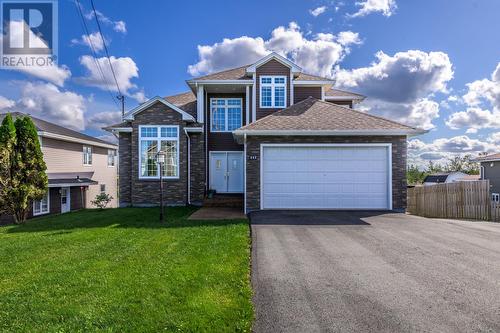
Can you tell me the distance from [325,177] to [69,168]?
16897 millimetres

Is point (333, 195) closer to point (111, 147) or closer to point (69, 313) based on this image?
point (69, 313)

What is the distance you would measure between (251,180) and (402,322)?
7770 millimetres

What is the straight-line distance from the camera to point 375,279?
4.39 m

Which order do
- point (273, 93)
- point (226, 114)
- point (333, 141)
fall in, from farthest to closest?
point (226, 114) < point (273, 93) < point (333, 141)

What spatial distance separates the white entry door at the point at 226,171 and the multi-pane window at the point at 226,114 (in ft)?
4.68

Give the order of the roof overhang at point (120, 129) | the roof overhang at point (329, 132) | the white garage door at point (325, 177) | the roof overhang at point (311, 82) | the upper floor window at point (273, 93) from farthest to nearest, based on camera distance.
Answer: the roof overhang at point (311, 82) → the upper floor window at point (273, 93) → the roof overhang at point (120, 129) → the white garage door at point (325, 177) → the roof overhang at point (329, 132)

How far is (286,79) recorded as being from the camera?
14461mm

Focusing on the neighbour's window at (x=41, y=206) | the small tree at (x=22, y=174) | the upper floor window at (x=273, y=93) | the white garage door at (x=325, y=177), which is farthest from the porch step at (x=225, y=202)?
the neighbour's window at (x=41, y=206)

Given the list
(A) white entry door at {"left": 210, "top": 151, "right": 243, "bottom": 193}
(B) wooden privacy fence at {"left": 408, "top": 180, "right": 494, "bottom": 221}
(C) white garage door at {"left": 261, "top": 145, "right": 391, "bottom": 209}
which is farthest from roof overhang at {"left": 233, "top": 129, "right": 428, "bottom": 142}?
(A) white entry door at {"left": 210, "top": 151, "right": 243, "bottom": 193}

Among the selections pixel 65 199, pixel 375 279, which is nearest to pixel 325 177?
pixel 375 279

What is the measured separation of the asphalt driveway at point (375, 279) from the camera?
Result: 3.22 meters

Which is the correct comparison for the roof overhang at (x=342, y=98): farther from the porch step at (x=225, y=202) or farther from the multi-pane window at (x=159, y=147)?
the multi-pane window at (x=159, y=147)

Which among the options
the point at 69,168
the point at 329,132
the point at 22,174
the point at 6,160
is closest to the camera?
the point at 329,132

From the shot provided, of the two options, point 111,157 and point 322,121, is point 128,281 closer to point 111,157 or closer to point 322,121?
point 322,121
